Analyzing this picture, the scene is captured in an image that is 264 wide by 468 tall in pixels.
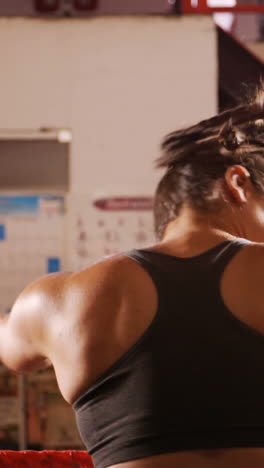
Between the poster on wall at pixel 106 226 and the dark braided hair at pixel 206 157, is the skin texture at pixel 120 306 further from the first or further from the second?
the poster on wall at pixel 106 226

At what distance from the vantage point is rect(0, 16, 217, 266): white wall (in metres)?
4.27

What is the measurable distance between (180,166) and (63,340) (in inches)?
13.4

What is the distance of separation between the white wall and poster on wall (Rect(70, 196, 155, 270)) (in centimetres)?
6

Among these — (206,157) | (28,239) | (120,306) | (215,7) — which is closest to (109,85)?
(215,7)

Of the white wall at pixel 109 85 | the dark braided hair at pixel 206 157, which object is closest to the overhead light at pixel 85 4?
the white wall at pixel 109 85

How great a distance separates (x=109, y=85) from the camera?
430 centimetres

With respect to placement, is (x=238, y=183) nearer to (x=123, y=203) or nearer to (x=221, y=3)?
(x=123, y=203)

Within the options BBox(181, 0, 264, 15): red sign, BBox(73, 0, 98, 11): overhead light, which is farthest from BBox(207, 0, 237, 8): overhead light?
BBox(73, 0, 98, 11): overhead light

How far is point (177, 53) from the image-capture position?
4.30 meters

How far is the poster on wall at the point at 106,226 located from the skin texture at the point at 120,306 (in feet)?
10.2

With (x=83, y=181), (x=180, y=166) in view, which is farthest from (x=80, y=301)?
(x=83, y=181)

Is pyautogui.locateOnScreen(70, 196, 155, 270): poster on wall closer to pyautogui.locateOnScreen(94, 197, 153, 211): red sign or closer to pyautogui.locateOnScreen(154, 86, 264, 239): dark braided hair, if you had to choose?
pyautogui.locateOnScreen(94, 197, 153, 211): red sign

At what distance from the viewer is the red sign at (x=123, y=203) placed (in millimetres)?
4266

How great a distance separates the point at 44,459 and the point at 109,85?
3317mm
